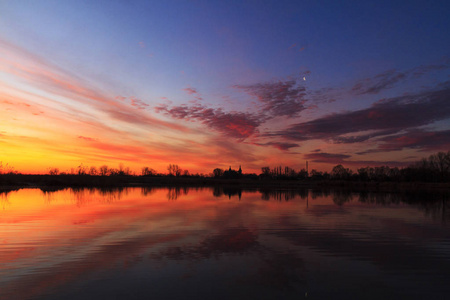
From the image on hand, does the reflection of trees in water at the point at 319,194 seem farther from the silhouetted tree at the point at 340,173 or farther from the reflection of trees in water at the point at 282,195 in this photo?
the silhouetted tree at the point at 340,173

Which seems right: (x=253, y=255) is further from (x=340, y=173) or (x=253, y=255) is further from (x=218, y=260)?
(x=340, y=173)

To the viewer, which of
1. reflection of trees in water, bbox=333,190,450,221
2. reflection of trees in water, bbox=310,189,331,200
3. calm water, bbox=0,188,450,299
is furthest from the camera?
reflection of trees in water, bbox=310,189,331,200

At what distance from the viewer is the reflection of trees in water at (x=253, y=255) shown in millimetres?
8203

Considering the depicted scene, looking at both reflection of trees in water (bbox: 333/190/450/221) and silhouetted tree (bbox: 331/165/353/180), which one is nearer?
reflection of trees in water (bbox: 333/190/450/221)

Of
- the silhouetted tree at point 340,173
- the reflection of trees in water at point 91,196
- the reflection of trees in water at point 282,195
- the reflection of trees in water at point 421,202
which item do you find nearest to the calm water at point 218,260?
the reflection of trees in water at point 421,202

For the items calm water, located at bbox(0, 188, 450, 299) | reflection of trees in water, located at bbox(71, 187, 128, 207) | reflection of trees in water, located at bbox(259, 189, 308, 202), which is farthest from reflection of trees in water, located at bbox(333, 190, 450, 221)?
reflection of trees in water, located at bbox(71, 187, 128, 207)

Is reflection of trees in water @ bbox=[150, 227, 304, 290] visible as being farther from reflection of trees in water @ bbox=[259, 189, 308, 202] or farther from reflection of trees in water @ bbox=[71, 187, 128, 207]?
reflection of trees in water @ bbox=[259, 189, 308, 202]

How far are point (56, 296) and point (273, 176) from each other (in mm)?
184790

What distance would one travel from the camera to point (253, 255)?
1056 centimetres

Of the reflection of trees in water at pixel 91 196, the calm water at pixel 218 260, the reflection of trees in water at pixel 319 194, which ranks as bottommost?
the calm water at pixel 218 260

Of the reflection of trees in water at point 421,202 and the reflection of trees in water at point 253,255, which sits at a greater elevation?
the reflection of trees in water at point 421,202

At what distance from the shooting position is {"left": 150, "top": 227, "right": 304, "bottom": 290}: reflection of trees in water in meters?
8.20

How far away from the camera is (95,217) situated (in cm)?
1906

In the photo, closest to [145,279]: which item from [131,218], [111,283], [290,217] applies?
[111,283]
